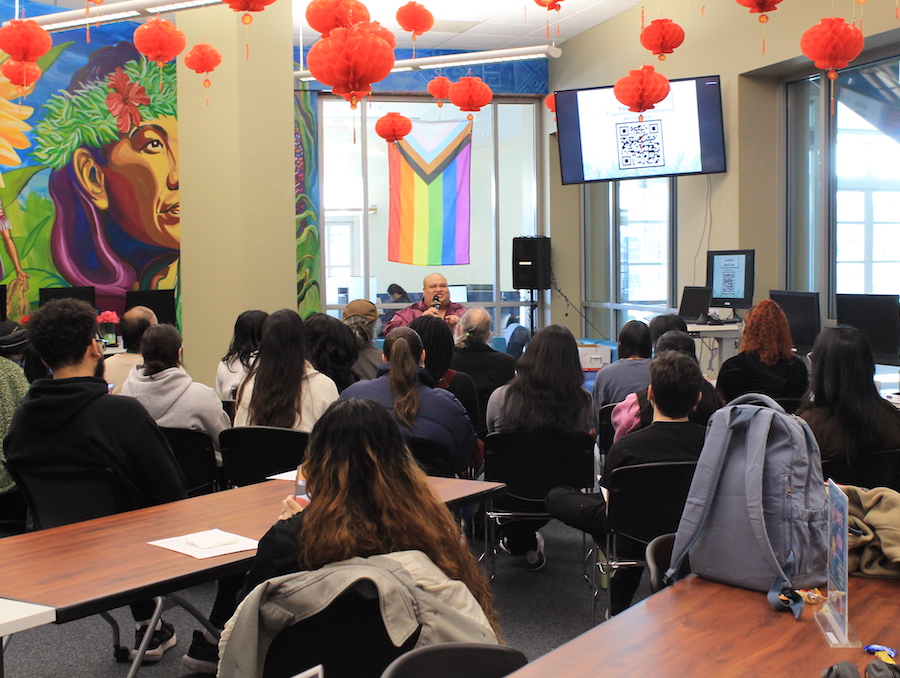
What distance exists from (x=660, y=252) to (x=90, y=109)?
5.94 metres

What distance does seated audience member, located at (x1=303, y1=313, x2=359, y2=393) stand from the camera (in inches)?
182

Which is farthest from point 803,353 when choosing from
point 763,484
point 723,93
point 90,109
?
point 90,109

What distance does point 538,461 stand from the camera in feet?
12.7

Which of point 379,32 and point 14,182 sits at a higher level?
point 379,32

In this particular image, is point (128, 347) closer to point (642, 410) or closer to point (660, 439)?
point (642, 410)

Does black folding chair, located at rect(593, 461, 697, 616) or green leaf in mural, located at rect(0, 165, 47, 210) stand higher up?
green leaf in mural, located at rect(0, 165, 47, 210)

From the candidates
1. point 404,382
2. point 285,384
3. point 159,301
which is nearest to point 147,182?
point 159,301

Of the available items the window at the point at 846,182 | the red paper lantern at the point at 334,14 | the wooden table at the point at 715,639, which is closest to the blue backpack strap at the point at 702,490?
the wooden table at the point at 715,639

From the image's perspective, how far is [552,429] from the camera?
386cm

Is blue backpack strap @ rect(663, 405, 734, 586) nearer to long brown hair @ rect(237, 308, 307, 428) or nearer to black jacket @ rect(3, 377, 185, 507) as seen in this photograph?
black jacket @ rect(3, 377, 185, 507)

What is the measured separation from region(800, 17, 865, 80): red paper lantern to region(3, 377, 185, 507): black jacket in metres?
4.27

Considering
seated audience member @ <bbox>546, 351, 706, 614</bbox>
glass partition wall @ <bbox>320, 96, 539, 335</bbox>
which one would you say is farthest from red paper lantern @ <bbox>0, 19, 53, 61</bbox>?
glass partition wall @ <bbox>320, 96, 539, 335</bbox>

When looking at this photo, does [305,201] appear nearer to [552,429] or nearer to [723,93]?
[723,93]

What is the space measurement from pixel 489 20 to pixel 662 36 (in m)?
3.86
